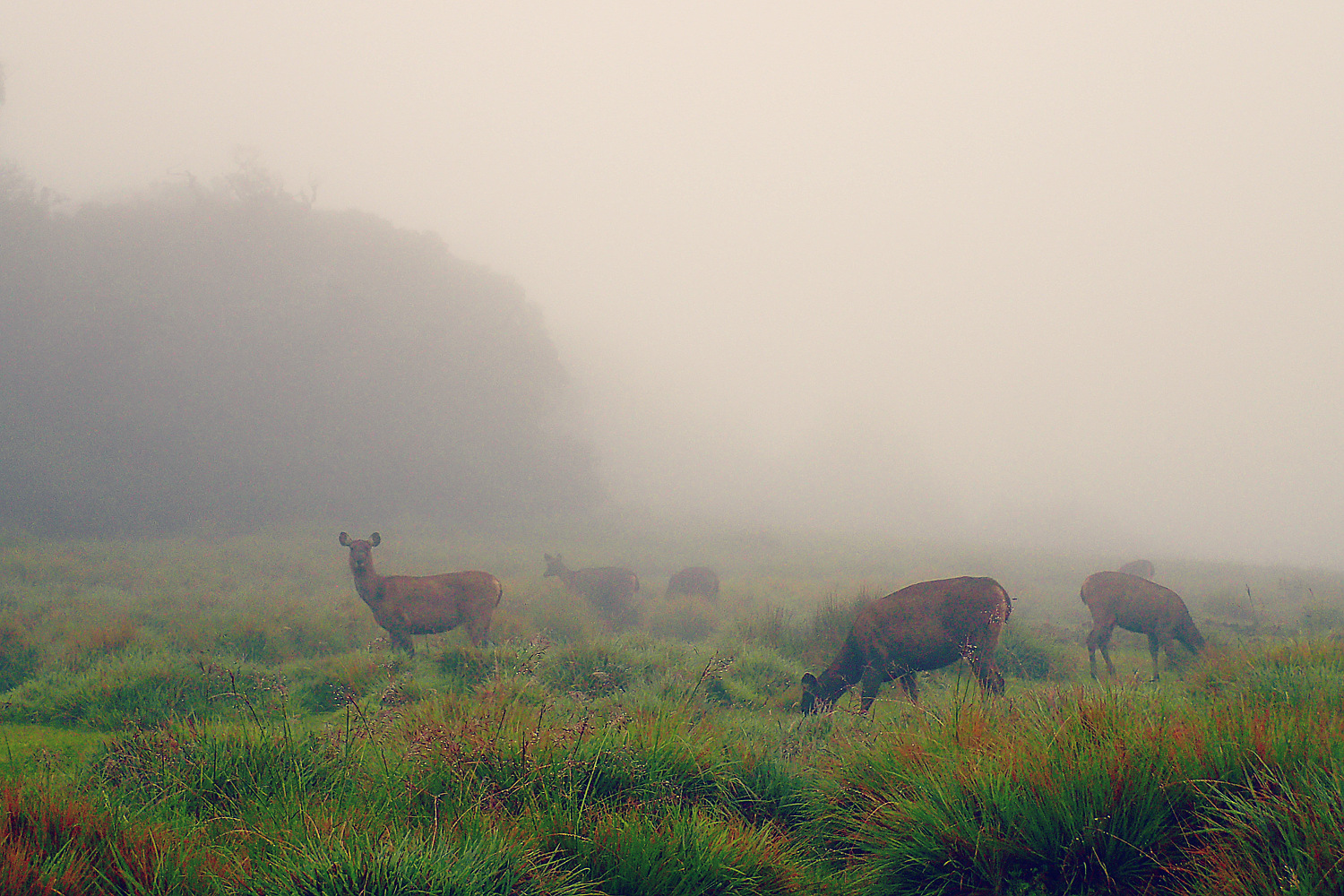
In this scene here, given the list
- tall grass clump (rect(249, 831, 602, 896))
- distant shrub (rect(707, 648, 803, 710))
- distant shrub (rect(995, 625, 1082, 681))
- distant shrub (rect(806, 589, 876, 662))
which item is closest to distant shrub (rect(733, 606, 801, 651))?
distant shrub (rect(806, 589, 876, 662))

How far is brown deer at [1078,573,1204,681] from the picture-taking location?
990cm

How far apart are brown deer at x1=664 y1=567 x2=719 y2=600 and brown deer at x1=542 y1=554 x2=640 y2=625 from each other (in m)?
1.54

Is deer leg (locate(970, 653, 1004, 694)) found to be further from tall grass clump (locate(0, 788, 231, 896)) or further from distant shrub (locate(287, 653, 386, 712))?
distant shrub (locate(287, 653, 386, 712))

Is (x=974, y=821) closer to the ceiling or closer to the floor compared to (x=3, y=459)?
closer to the floor

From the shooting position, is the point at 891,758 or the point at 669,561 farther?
the point at 669,561

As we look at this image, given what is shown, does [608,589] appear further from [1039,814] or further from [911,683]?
[1039,814]

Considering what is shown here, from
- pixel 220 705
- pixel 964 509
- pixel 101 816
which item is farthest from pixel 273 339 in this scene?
pixel 964 509

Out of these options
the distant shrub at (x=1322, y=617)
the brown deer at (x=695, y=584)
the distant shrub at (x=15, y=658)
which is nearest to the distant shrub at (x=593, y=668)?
the distant shrub at (x=15, y=658)

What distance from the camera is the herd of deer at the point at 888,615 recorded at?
22.2 ft

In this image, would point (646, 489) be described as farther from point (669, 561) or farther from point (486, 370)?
point (669, 561)

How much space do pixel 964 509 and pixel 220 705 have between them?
82031 millimetres

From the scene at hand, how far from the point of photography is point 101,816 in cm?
219

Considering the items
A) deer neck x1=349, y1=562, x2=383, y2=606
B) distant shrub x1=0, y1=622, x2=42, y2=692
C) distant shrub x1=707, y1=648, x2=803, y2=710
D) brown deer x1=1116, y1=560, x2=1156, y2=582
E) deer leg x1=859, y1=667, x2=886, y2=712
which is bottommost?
brown deer x1=1116, y1=560, x2=1156, y2=582

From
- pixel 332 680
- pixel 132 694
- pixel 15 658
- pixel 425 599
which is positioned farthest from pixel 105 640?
pixel 332 680
